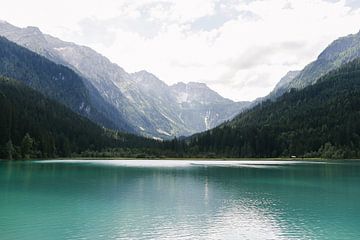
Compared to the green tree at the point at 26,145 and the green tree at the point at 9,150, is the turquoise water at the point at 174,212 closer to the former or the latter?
the green tree at the point at 9,150

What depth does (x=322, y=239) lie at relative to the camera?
119ft

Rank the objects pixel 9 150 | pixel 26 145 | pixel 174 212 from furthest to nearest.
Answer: pixel 26 145
pixel 9 150
pixel 174 212

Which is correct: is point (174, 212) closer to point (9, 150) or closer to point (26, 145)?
point (9, 150)

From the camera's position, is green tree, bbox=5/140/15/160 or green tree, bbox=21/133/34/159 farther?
green tree, bbox=21/133/34/159

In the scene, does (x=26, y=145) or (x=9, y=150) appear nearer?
(x=9, y=150)

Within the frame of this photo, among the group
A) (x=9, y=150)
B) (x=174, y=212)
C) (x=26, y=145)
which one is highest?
(x=26, y=145)

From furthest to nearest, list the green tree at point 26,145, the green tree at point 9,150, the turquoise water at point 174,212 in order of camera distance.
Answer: the green tree at point 26,145 → the green tree at point 9,150 → the turquoise water at point 174,212

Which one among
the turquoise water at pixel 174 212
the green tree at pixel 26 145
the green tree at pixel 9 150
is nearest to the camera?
the turquoise water at pixel 174 212

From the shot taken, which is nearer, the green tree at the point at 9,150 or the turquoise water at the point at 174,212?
the turquoise water at the point at 174,212

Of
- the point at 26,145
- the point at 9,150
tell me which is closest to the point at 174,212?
the point at 9,150

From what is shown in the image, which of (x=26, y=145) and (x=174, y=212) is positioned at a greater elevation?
(x=26, y=145)

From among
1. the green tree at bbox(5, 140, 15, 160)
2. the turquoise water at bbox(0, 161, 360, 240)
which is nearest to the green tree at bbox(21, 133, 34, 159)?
the green tree at bbox(5, 140, 15, 160)

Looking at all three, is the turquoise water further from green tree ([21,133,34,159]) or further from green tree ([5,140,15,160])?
green tree ([21,133,34,159])

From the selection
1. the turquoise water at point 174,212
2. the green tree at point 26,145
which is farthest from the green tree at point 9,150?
the turquoise water at point 174,212
